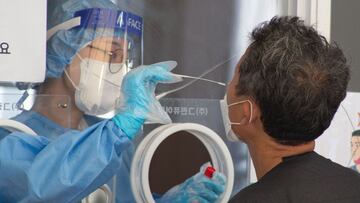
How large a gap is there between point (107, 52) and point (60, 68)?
0.49ft

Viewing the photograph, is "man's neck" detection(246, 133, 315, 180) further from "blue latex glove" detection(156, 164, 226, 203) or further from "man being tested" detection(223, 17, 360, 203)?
"blue latex glove" detection(156, 164, 226, 203)

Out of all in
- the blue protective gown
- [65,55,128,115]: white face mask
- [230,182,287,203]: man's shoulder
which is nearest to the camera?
[230,182,287,203]: man's shoulder

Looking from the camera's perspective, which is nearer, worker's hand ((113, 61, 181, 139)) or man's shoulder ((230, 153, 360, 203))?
man's shoulder ((230, 153, 360, 203))

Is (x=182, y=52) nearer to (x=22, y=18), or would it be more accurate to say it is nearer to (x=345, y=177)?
(x=22, y=18)

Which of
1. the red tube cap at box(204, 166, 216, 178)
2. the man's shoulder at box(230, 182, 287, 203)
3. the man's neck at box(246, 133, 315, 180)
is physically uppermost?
the man's neck at box(246, 133, 315, 180)

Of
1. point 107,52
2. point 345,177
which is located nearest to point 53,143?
point 107,52

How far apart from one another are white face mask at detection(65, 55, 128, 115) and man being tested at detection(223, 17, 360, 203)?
0.42m

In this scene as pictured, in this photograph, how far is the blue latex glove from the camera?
4.89 ft

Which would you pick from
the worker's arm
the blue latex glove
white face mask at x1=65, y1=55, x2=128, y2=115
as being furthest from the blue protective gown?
the blue latex glove

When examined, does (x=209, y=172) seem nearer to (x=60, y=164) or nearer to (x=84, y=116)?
(x=84, y=116)

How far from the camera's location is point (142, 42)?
5.35 feet

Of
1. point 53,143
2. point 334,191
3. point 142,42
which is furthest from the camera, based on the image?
point 142,42

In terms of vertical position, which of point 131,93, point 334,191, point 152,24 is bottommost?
point 334,191

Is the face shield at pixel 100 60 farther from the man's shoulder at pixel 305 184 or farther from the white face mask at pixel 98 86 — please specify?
the man's shoulder at pixel 305 184
